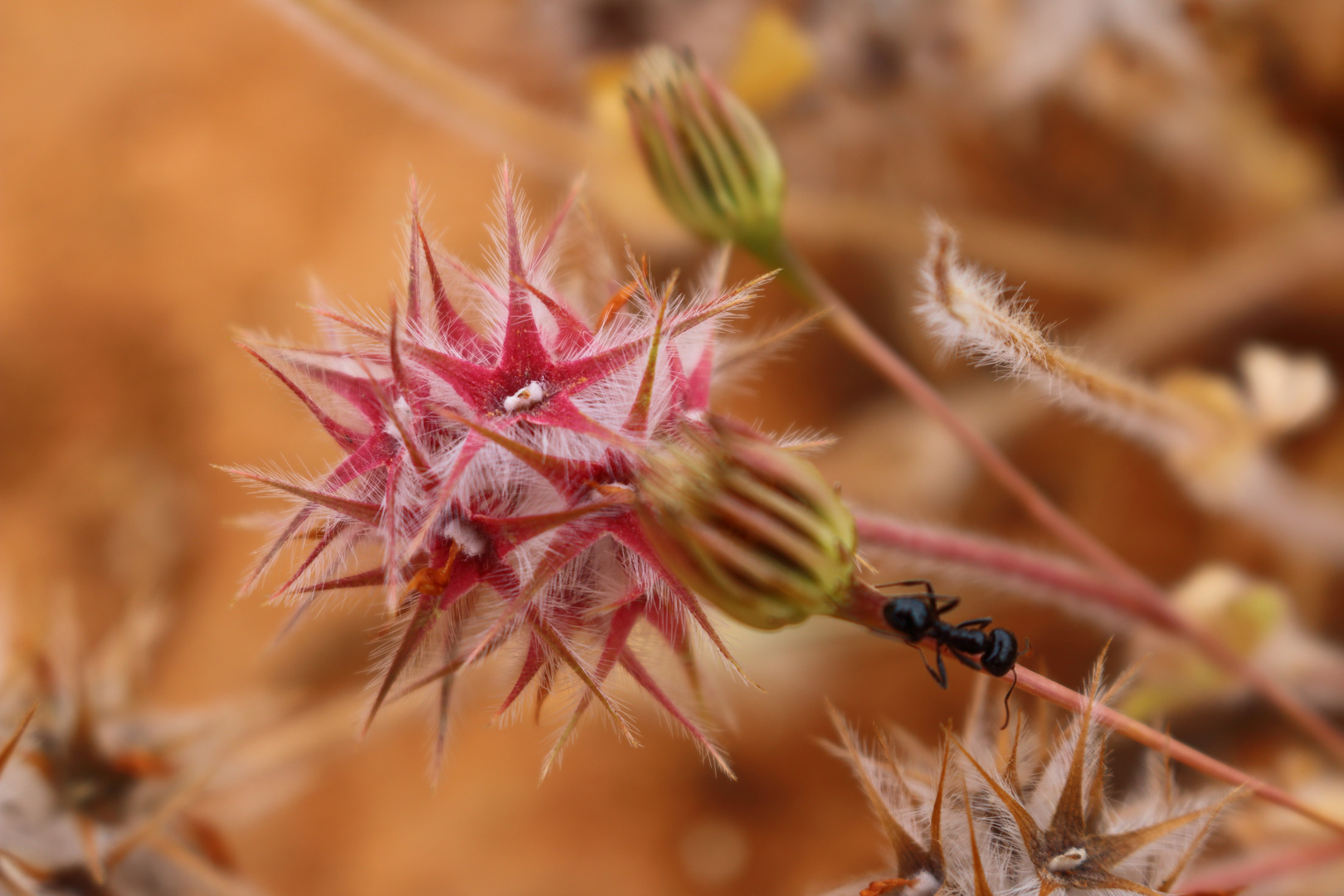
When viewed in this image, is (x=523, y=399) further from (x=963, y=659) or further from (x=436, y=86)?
(x=436, y=86)

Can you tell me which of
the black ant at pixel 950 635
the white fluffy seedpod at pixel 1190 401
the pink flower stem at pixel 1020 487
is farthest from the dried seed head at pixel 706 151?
the black ant at pixel 950 635

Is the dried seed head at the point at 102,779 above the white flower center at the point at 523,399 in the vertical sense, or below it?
below

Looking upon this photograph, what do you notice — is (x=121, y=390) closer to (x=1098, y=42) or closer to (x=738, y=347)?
(x=738, y=347)

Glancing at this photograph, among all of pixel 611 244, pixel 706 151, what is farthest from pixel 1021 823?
pixel 611 244

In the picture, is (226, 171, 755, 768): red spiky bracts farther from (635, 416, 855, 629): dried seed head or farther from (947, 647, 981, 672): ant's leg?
(947, 647, 981, 672): ant's leg

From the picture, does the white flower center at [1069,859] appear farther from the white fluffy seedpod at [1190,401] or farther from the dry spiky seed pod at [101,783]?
the dry spiky seed pod at [101,783]
